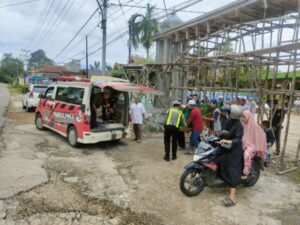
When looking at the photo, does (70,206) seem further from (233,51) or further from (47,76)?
(47,76)

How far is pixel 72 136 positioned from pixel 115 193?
3283 mm

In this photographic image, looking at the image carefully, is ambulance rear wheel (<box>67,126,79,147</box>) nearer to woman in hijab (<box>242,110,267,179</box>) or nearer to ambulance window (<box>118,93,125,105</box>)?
ambulance window (<box>118,93,125,105</box>)

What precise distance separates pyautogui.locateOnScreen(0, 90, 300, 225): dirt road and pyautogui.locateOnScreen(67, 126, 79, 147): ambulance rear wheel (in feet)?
1.15

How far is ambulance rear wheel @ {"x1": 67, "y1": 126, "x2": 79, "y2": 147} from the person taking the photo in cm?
727

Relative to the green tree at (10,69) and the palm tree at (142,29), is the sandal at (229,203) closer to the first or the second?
the palm tree at (142,29)

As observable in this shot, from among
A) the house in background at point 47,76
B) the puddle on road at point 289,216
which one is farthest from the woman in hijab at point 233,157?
the house in background at point 47,76

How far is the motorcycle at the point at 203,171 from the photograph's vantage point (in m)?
4.58

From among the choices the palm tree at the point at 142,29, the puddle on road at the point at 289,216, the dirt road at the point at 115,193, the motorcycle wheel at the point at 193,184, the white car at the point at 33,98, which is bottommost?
the puddle on road at the point at 289,216

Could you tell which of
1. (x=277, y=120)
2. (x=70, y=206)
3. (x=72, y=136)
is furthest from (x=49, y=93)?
(x=277, y=120)

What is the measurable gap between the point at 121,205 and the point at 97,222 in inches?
23.4


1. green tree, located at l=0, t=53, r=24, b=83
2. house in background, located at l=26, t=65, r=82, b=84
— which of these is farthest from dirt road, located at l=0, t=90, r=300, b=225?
green tree, located at l=0, t=53, r=24, b=83

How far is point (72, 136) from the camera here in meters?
7.40

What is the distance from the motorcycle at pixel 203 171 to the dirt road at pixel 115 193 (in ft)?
0.63

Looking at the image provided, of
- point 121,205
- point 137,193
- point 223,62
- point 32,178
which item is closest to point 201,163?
point 137,193
